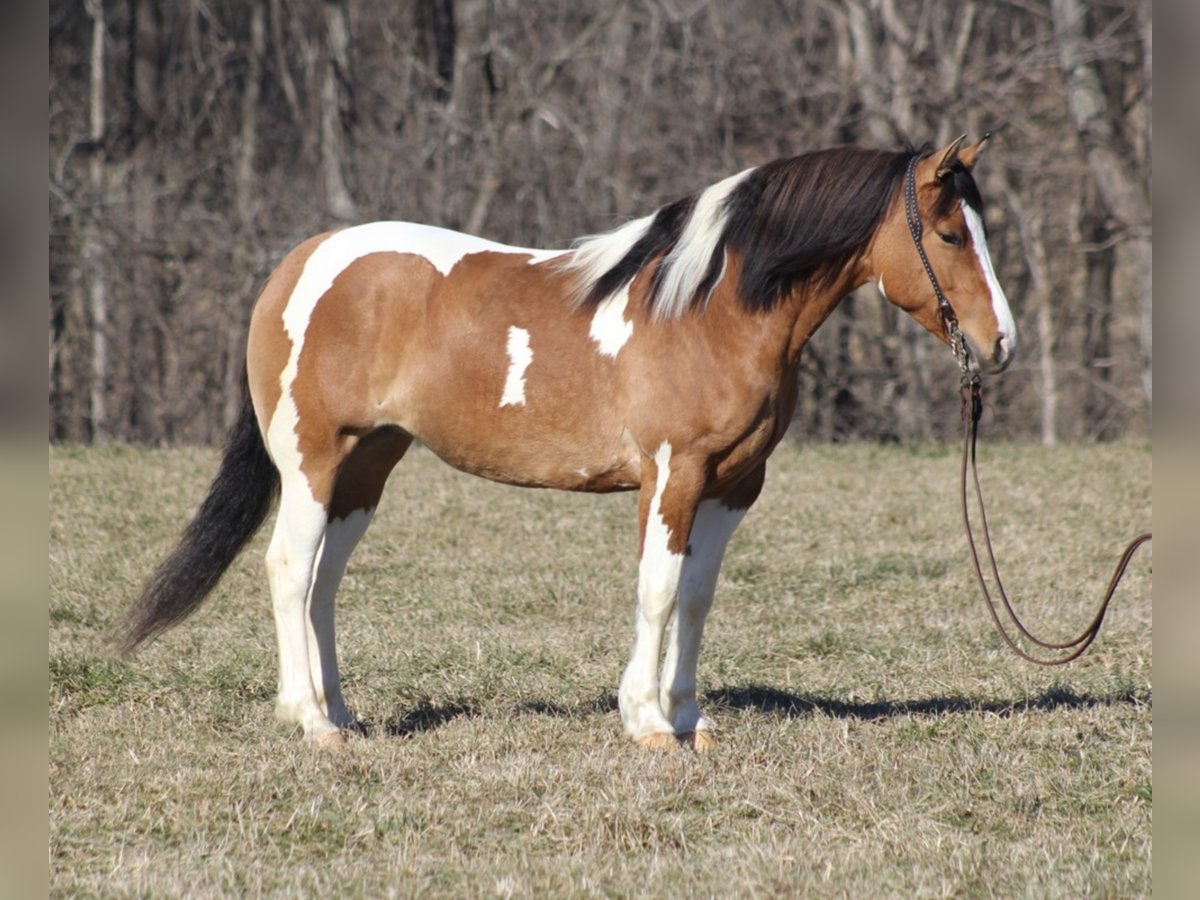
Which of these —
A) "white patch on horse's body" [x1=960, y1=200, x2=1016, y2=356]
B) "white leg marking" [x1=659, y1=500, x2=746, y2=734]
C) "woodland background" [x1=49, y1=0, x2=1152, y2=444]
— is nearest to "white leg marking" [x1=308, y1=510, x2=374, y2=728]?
"white leg marking" [x1=659, y1=500, x2=746, y2=734]

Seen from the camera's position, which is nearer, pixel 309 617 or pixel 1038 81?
pixel 309 617

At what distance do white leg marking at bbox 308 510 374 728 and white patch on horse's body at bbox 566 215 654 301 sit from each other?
3.77ft

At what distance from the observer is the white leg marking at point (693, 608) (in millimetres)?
4473

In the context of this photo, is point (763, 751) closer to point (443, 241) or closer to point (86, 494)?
point (443, 241)

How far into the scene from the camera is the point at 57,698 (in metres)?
4.92

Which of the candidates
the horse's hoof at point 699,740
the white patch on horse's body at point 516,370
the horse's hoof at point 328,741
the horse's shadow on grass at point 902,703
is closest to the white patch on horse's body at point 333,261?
the white patch on horse's body at point 516,370

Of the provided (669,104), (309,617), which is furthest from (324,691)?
(669,104)

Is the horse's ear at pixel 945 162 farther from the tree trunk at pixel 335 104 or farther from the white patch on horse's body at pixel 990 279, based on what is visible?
the tree trunk at pixel 335 104

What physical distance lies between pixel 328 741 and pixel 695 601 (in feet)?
4.14

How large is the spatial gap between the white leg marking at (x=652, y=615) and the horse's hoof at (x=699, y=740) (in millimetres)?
101

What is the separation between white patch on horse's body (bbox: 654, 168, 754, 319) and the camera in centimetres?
426

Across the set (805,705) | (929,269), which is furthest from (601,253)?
(805,705)

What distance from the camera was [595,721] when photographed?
473 centimetres
